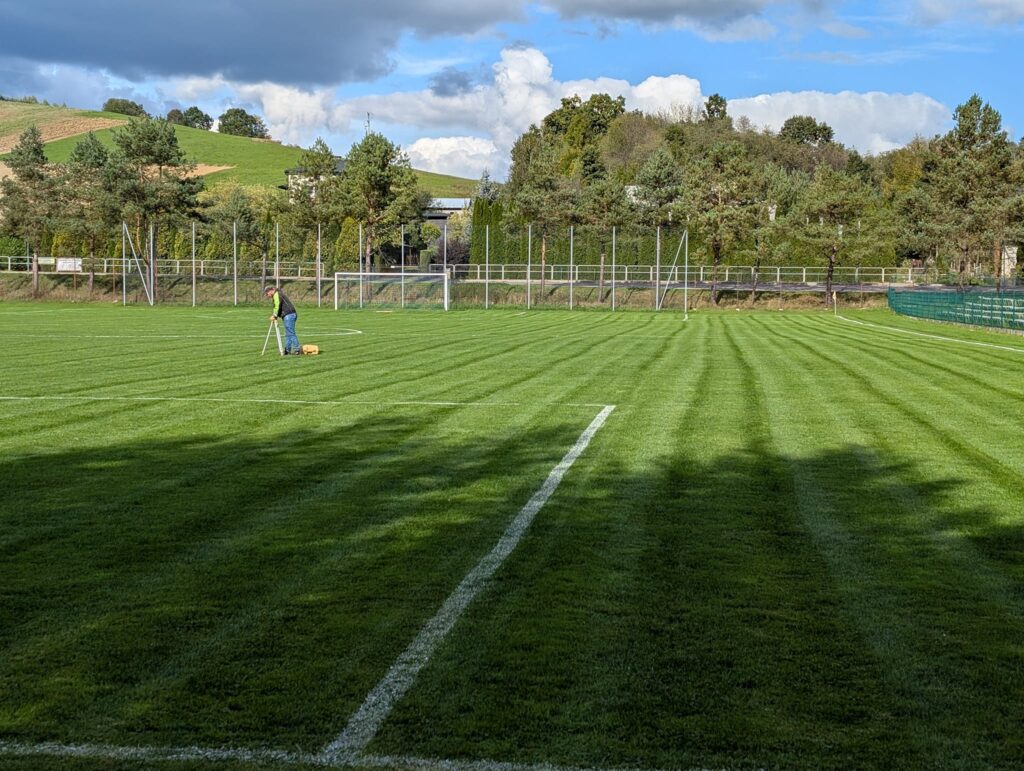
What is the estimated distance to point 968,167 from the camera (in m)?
73.6

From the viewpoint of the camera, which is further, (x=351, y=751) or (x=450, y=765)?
(x=351, y=751)

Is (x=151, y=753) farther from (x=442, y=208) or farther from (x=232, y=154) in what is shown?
(x=232, y=154)

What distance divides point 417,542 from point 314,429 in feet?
18.1

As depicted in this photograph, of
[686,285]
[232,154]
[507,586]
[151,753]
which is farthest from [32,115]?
[151,753]

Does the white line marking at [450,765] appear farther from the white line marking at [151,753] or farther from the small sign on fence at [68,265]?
the small sign on fence at [68,265]

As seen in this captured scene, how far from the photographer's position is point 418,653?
530 centimetres

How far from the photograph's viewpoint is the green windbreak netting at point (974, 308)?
37156 mm

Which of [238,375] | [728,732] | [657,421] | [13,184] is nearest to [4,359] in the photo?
[238,375]

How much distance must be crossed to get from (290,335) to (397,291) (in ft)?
136

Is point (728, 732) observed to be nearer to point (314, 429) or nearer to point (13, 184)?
point (314, 429)

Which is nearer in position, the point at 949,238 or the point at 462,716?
the point at 462,716

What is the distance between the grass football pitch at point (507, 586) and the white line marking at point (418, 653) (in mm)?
19

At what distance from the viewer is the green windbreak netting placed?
37.2 meters

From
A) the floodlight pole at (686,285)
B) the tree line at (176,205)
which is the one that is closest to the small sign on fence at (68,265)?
the tree line at (176,205)
